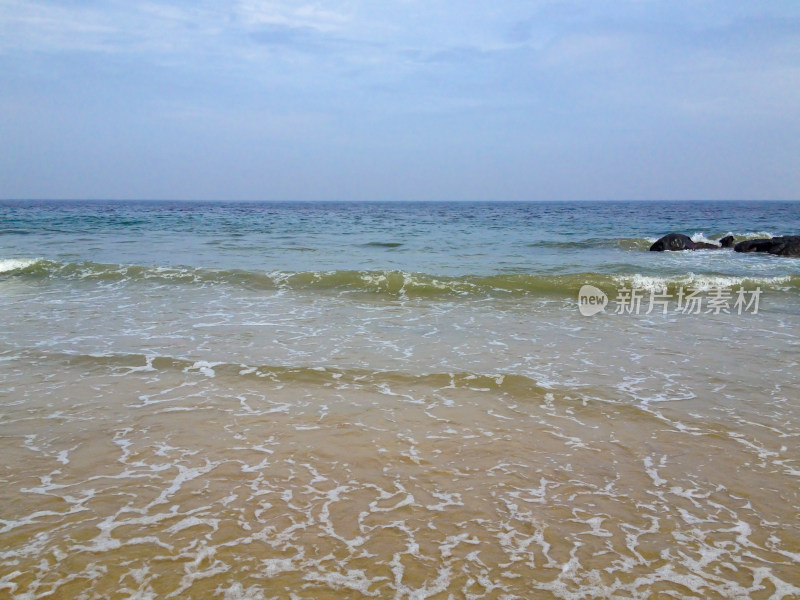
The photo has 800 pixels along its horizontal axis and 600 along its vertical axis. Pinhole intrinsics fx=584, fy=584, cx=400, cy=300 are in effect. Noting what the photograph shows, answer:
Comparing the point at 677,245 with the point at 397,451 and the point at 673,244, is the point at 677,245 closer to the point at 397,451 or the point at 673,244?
the point at 673,244

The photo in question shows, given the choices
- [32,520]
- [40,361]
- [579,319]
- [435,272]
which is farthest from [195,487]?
[435,272]

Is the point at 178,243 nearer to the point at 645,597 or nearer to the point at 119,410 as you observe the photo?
the point at 119,410

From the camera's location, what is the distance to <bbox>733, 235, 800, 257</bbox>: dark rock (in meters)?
20.8

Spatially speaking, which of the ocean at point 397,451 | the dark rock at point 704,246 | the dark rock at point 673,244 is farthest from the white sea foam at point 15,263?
the dark rock at point 704,246

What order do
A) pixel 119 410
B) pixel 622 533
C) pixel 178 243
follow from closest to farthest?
pixel 622 533 < pixel 119 410 < pixel 178 243

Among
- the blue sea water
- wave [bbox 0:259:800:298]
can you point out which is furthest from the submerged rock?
wave [bbox 0:259:800:298]

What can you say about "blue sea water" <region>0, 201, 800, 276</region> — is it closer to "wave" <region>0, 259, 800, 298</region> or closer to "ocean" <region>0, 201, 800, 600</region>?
"wave" <region>0, 259, 800, 298</region>

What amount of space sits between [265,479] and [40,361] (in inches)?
187

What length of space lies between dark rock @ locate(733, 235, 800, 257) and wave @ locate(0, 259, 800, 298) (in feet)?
19.9

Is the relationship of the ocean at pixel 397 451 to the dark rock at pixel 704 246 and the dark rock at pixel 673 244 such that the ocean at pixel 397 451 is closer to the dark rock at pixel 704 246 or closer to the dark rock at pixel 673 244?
the dark rock at pixel 673 244

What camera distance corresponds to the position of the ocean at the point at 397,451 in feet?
11.1

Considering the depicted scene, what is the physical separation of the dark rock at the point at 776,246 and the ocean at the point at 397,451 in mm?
11010

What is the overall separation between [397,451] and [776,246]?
2160 centimetres

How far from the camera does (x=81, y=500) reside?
4094mm
